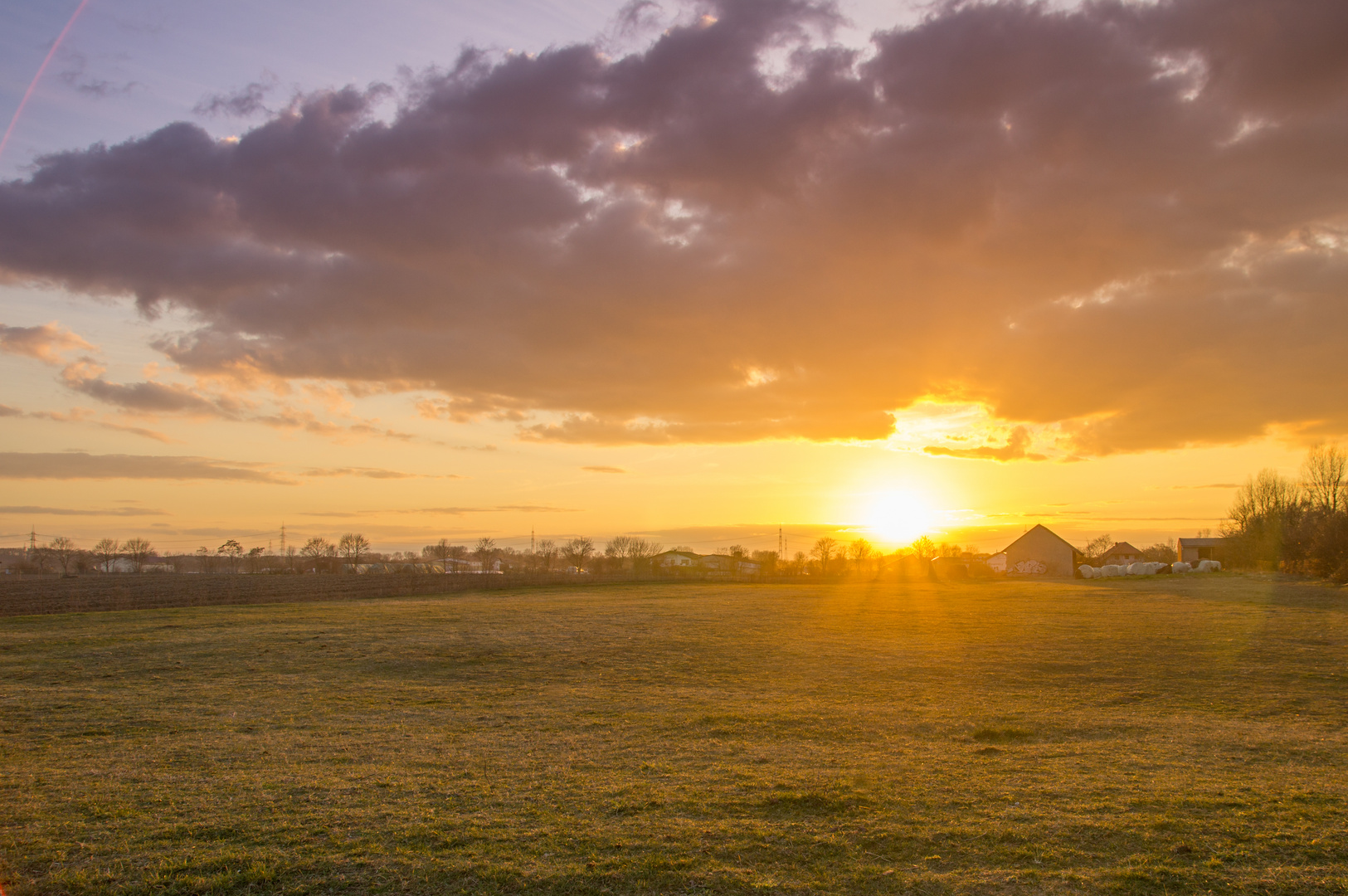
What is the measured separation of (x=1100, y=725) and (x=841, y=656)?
7848 mm

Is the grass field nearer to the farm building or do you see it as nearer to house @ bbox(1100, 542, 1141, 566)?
the farm building

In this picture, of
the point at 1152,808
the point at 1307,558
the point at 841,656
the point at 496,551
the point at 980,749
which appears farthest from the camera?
the point at 496,551

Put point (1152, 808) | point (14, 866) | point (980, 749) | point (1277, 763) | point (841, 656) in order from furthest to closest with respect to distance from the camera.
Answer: point (841, 656) < point (980, 749) < point (1277, 763) < point (1152, 808) < point (14, 866)

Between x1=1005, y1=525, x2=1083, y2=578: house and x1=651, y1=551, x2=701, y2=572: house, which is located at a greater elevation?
x1=1005, y1=525, x2=1083, y2=578: house

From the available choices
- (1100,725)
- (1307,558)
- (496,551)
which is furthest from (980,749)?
(496,551)

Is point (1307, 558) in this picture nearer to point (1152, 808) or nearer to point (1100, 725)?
point (1100, 725)

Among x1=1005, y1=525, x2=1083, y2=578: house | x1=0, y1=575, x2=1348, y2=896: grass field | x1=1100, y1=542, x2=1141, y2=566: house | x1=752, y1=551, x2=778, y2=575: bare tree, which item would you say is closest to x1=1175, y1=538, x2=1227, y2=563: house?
x1=1100, y1=542, x2=1141, y2=566: house

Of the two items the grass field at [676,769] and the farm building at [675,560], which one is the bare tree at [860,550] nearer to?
the farm building at [675,560]

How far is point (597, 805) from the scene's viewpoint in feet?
21.7

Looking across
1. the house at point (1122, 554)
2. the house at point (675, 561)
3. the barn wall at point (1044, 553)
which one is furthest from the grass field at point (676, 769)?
the house at point (1122, 554)

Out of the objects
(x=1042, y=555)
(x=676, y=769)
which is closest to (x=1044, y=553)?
(x=1042, y=555)

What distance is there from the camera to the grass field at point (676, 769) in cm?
527

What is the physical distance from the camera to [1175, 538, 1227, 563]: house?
9418cm

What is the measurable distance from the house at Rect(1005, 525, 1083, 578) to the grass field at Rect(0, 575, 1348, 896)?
71239 millimetres
